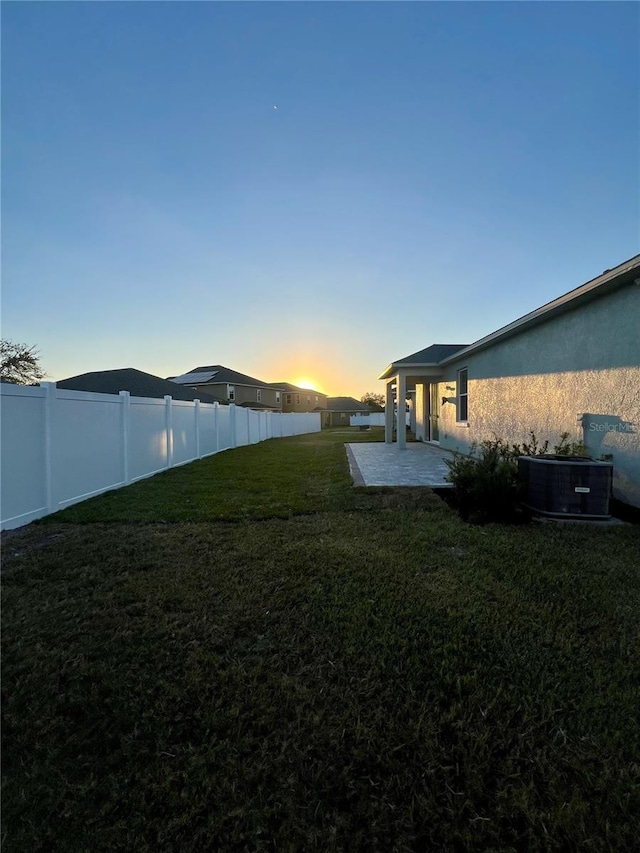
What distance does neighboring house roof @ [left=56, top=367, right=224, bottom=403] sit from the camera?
2388 cm

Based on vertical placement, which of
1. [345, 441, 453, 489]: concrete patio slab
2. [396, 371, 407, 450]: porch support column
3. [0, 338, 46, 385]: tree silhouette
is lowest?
[345, 441, 453, 489]: concrete patio slab

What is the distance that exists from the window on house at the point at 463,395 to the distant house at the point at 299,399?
3709cm

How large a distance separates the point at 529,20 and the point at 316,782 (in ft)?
36.1

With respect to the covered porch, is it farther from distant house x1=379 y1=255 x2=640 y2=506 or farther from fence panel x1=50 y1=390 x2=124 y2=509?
fence panel x1=50 y1=390 x2=124 y2=509

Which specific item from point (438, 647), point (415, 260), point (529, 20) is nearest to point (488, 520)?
point (438, 647)

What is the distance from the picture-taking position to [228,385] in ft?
126

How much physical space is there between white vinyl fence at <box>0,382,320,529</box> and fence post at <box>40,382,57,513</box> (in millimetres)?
12

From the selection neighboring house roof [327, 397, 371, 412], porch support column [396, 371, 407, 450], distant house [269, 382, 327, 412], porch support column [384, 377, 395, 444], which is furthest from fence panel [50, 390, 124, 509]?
neighboring house roof [327, 397, 371, 412]

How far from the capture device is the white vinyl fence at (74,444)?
4.93m

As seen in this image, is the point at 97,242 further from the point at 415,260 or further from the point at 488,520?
the point at 488,520

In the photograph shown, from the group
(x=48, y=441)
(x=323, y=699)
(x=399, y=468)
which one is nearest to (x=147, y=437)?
(x=48, y=441)

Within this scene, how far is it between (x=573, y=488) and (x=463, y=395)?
7655 millimetres

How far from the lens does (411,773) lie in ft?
5.31

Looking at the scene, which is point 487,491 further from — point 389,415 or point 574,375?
point 389,415
